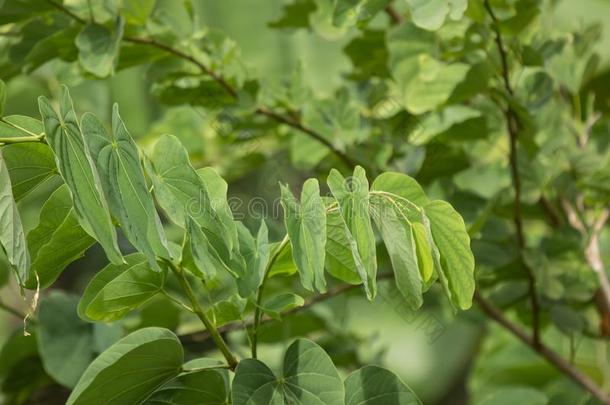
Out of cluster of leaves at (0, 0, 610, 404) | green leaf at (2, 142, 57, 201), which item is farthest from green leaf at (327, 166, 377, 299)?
green leaf at (2, 142, 57, 201)

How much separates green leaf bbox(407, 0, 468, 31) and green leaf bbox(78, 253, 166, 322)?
6.3 inches

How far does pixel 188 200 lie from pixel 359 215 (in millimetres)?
64

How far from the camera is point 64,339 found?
0.58m

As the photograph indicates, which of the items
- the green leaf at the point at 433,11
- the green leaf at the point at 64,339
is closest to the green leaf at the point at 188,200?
the green leaf at the point at 433,11

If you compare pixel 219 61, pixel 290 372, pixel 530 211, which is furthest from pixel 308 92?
pixel 290 372

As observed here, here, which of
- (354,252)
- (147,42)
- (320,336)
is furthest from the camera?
(320,336)

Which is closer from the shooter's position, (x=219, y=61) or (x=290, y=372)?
(x=290, y=372)

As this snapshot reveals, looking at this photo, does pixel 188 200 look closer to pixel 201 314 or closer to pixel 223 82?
pixel 201 314

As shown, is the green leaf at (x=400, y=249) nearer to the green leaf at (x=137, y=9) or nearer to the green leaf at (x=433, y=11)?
the green leaf at (x=433, y=11)

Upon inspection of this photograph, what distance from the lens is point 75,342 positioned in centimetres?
58

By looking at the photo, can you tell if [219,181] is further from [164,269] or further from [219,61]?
[219,61]

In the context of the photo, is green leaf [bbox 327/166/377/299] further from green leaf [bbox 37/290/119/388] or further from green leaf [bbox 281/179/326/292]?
green leaf [bbox 37/290/119/388]

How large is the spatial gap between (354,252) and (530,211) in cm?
36

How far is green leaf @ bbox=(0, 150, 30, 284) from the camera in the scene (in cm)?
31
